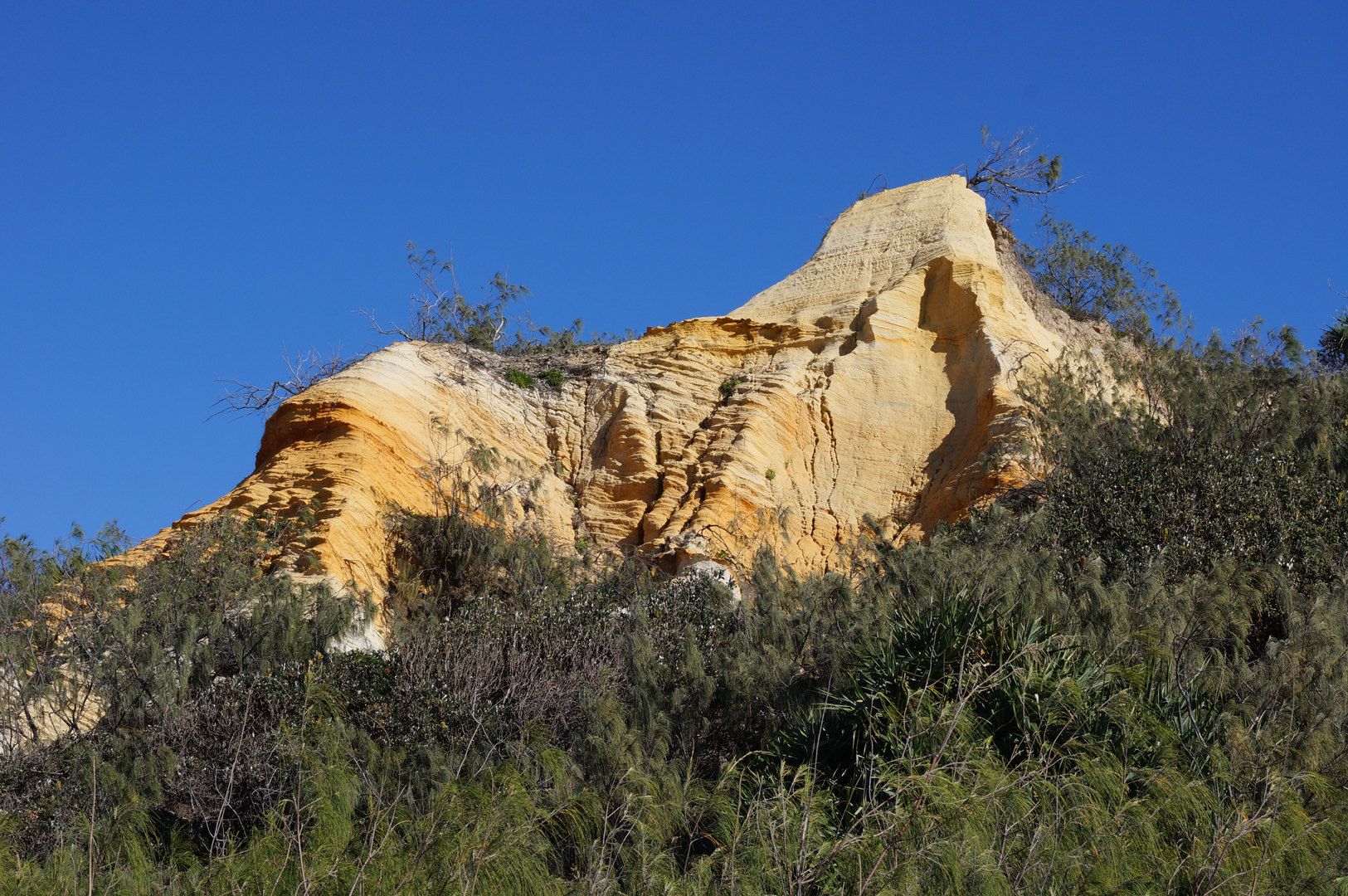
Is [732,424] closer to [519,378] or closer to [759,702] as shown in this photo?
[519,378]

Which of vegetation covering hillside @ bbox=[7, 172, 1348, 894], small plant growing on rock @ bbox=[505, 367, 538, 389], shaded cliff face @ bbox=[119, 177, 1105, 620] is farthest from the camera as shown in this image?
small plant growing on rock @ bbox=[505, 367, 538, 389]

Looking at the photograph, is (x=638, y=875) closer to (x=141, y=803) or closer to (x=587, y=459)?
(x=141, y=803)

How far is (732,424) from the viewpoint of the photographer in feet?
61.4

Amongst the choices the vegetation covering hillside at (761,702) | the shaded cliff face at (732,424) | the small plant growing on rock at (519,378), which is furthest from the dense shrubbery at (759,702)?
the small plant growing on rock at (519,378)

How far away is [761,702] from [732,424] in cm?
754

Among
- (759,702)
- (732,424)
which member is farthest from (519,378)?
(759,702)

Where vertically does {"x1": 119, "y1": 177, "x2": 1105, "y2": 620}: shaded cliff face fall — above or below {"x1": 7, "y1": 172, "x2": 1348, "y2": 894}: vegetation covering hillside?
above

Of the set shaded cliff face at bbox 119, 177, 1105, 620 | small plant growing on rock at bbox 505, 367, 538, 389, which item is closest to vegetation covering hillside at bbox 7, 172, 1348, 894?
shaded cliff face at bbox 119, 177, 1105, 620

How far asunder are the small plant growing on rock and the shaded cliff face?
0.16 meters

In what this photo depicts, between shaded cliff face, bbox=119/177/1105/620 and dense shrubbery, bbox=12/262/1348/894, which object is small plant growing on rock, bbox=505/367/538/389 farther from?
dense shrubbery, bbox=12/262/1348/894

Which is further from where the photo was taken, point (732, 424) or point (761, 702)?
point (732, 424)

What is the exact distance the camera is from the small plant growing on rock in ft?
68.2

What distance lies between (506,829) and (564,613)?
6.07 meters

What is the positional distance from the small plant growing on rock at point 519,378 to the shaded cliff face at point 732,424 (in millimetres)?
164
